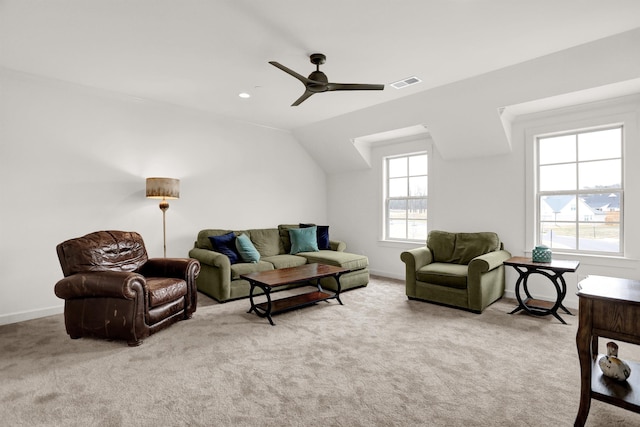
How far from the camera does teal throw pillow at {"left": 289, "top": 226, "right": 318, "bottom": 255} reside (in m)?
5.41

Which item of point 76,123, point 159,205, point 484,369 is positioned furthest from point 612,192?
point 76,123

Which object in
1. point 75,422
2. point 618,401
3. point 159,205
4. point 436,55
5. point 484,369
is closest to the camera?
point 618,401

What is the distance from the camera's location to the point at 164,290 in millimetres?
3162

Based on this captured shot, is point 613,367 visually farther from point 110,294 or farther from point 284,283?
point 110,294

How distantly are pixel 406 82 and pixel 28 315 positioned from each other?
4.97 meters

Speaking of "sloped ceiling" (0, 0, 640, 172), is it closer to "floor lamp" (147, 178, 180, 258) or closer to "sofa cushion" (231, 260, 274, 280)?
"floor lamp" (147, 178, 180, 258)

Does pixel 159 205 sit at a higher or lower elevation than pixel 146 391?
Result: higher

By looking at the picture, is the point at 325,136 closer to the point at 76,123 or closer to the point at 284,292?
the point at 284,292

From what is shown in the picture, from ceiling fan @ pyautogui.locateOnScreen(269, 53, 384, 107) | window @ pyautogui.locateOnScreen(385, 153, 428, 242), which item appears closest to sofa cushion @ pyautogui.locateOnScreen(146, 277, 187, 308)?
ceiling fan @ pyautogui.locateOnScreen(269, 53, 384, 107)

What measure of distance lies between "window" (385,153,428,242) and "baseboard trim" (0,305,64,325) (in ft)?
15.9

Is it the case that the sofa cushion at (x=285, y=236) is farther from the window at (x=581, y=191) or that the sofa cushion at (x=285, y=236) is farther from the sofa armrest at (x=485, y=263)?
the window at (x=581, y=191)

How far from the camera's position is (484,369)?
2.44 metres

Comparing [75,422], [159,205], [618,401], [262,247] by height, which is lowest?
[75,422]

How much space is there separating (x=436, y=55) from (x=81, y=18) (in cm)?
304
